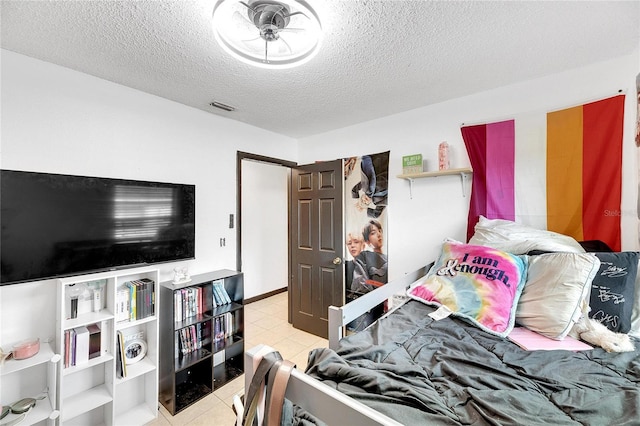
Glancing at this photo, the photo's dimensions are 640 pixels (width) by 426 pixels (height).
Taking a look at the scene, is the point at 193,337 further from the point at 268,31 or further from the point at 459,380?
the point at 268,31

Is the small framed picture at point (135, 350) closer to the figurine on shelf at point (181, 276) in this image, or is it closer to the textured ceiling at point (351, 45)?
the figurine on shelf at point (181, 276)

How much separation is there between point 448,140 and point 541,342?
1.76m

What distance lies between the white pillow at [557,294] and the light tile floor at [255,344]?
181 cm

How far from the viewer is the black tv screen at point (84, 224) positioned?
1.49 metres

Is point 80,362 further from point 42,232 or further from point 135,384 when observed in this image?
point 42,232

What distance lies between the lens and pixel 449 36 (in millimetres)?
1512

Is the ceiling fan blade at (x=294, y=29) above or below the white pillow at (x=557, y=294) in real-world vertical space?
above

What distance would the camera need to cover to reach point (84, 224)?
1.72m

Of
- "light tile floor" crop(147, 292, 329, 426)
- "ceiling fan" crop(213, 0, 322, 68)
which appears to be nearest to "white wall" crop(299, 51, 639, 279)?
"light tile floor" crop(147, 292, 329, 426)

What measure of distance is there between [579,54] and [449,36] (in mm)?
973

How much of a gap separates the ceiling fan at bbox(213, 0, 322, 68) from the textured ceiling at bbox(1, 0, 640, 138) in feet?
0.39

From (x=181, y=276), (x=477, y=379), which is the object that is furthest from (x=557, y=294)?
(x=181, y=276)

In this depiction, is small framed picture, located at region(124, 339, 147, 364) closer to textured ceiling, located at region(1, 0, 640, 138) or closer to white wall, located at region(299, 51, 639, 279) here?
textured ceiling, located at region(1, 0, 640, 138)

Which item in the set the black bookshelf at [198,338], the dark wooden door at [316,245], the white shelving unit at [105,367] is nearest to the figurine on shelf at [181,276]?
the black bookshelf at [198,338]
